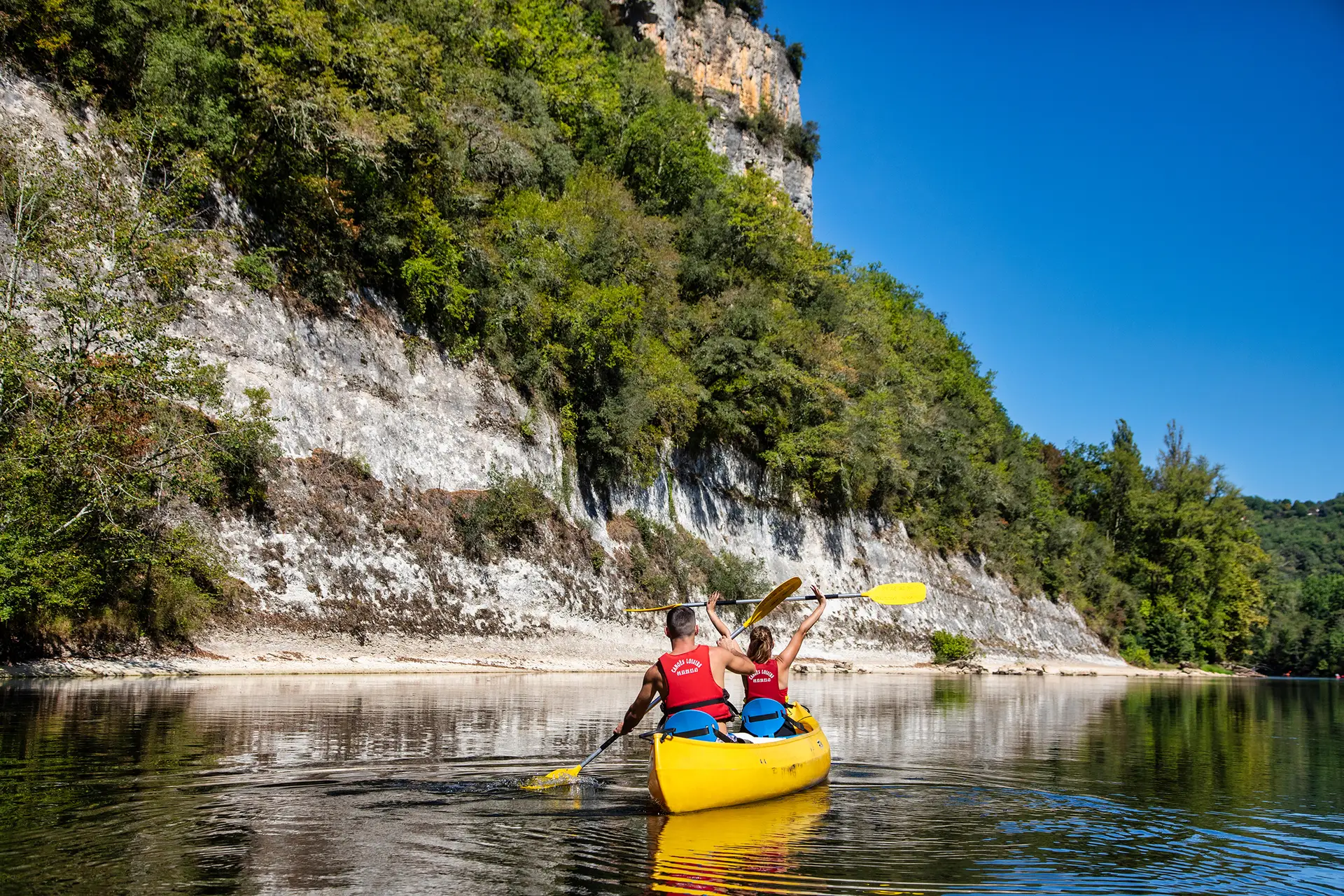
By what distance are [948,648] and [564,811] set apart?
132 feet

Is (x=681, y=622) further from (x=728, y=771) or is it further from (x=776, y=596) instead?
(x=776, y=596)

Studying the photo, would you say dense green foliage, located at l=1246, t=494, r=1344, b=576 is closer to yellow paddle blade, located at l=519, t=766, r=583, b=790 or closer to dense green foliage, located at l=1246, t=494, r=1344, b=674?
dense green foliage, located at l=1246, t=494, r=1344, b=674

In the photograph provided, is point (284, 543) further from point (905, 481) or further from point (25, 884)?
point (905, 481)

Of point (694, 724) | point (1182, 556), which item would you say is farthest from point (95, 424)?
point (1182, 556)

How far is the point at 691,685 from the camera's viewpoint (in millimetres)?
9828

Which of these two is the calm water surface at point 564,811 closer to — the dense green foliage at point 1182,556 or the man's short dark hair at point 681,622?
the man's short dark hair at point 681,622

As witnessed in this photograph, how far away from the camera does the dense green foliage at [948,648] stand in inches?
1828

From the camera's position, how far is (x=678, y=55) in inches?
2832

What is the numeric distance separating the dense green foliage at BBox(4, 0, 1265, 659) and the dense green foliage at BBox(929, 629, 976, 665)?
735 centimetres

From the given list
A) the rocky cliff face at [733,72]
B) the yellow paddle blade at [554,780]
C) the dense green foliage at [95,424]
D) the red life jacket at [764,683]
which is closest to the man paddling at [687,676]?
the red life jacket at [764,683]

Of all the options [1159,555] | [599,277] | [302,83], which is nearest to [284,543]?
[302,83]

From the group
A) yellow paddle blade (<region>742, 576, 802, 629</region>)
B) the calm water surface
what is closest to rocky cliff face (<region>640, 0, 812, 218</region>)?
yellow paddle blade (<region>742, 576, 802, 629</region>)

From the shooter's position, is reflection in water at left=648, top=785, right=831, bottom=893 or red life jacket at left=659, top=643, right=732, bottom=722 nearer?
reflection in water at left=648, top=785, right=831, bottom=893

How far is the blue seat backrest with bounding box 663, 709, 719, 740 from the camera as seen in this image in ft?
31.9
